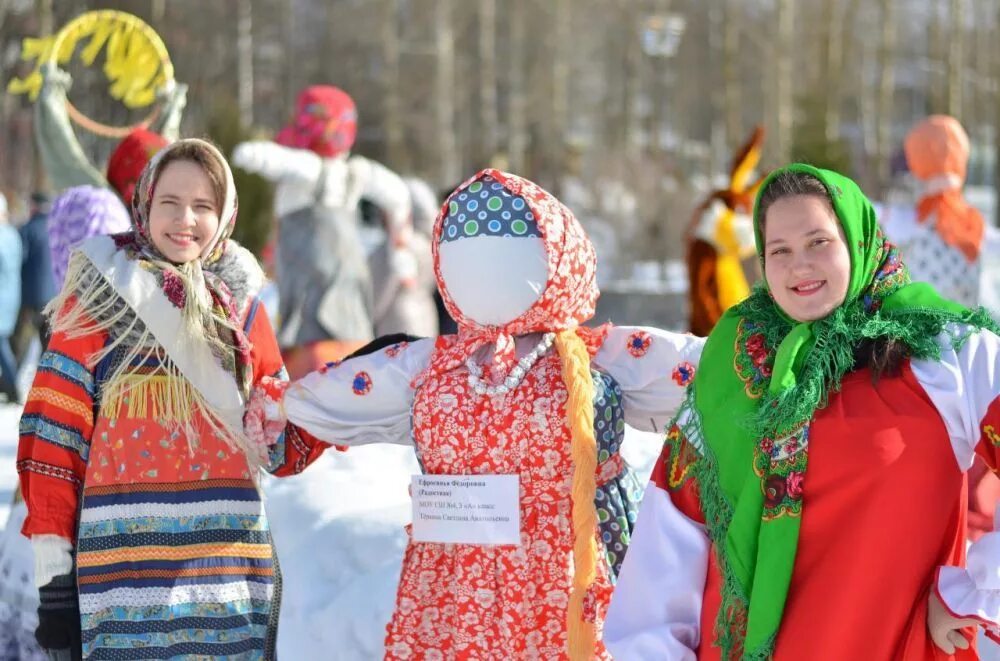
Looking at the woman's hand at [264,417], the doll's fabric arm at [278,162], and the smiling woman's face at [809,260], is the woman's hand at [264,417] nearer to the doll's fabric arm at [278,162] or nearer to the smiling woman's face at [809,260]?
the smiling woman's face at [809,260]


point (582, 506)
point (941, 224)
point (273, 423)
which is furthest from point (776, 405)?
point (941, 224)

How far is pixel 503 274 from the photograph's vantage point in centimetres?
288

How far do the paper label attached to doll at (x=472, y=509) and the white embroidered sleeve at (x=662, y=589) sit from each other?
0.48 meters

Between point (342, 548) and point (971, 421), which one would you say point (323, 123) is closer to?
point (342, 548)

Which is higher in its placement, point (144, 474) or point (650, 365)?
point (650, 365)

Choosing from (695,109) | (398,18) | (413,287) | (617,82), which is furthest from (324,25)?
(413,287)

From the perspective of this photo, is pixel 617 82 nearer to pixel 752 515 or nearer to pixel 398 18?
Answer: pixel 398 18

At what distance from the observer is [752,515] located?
2.24 meters

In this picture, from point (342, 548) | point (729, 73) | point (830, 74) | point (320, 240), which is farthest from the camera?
Result: point (830, 74)

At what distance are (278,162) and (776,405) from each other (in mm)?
4559

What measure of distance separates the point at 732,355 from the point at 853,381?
209 mm

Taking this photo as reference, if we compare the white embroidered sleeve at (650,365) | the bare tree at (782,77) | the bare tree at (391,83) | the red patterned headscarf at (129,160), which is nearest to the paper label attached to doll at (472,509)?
the white embroidered sleeve at (650,365)

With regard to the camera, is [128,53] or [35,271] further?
[35,271]

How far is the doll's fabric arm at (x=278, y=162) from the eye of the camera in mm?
6126
